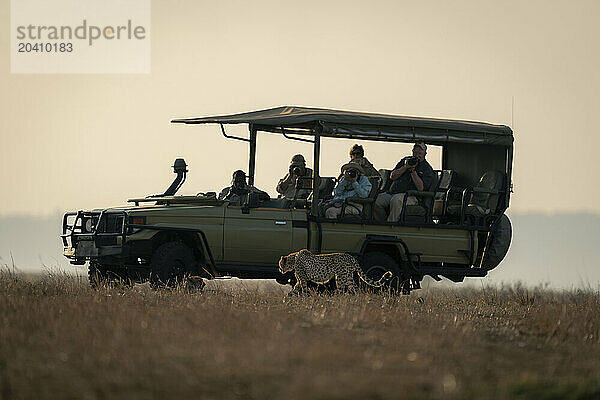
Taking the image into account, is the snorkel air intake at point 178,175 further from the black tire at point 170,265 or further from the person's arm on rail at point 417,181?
the person's arm on rail at point 417,181

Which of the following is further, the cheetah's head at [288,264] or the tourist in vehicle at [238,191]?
the tourist in vehicle at [238,191]

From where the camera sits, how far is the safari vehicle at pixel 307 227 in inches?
601

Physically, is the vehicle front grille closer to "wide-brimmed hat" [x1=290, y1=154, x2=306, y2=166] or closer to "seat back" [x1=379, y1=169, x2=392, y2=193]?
"wide-brimmed hat" [x1=290, y1=154, x2=306, y2=166]

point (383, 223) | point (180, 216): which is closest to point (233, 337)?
point (180, 216)

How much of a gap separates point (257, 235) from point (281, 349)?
660cm

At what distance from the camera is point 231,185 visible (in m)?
16.0

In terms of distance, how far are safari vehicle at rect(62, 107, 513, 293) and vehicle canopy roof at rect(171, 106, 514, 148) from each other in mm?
15

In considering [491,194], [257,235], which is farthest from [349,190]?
[491,194]

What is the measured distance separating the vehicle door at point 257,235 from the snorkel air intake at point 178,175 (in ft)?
4.77

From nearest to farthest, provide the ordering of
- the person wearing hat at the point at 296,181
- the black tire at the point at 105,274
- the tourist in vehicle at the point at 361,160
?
the black tire at the point at 105,274
the tourist in vehicle at the point at 361,160
the person wearing hat at the point at 296,181

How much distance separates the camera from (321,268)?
50.0 ft

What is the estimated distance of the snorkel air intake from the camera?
16.6m

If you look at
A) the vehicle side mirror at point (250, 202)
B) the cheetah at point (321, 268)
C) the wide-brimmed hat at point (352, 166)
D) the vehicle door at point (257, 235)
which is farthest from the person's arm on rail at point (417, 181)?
the vehicle side mirror at point (250, 202)

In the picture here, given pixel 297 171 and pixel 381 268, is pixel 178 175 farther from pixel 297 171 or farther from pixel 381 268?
pixel 381 268
